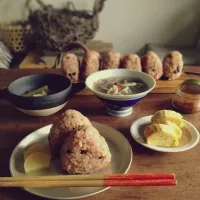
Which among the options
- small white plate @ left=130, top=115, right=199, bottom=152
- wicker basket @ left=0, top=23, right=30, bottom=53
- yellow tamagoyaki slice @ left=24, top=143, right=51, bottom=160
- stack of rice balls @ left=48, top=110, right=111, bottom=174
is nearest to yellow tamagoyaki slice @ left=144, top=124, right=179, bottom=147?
A: small white plate @ left=130, top=115, right=199, bottom=152

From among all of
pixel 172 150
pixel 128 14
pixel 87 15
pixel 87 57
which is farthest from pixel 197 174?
pixel 128 14

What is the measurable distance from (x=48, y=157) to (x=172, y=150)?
0.30 m

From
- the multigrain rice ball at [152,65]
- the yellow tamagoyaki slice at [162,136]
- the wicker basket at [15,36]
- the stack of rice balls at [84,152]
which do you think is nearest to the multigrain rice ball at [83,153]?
the stack of rice balls at [84,152]

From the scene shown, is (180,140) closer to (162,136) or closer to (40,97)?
(162,136)

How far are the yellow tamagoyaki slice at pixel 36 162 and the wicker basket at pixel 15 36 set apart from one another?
2231mm

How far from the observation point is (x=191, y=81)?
0.91 m

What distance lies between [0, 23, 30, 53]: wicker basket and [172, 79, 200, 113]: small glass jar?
83.9 inches

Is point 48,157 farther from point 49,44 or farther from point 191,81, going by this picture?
point 49,44

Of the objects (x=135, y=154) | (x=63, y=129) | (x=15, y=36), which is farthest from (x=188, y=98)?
(x=15, y=36)

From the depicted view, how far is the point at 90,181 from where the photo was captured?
54 cm

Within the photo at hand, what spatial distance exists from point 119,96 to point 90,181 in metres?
0.31

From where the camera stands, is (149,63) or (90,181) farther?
(149,63)

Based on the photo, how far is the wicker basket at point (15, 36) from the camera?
8.50 ft

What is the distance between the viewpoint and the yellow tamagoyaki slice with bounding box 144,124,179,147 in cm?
67
